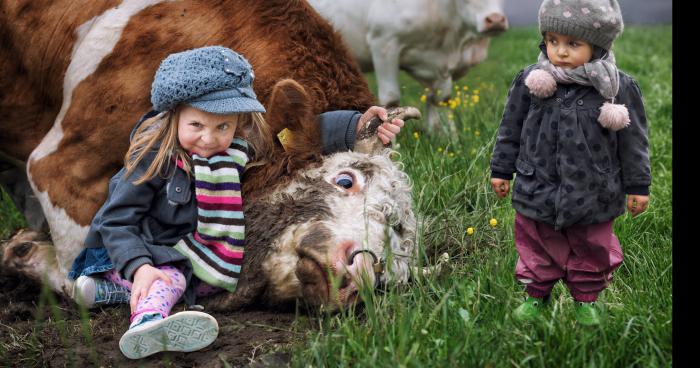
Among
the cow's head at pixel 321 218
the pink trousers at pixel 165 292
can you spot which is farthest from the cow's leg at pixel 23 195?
the cow's head at pixel 321 218

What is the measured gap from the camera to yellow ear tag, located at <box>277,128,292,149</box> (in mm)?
3410

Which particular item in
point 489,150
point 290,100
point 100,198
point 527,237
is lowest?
point 489,150

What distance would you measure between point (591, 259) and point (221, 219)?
55.9 inches

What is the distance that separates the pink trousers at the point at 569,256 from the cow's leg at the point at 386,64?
13.3 feet

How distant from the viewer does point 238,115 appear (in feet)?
10.9

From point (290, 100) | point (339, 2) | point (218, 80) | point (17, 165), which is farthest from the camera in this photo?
point (339, 2)

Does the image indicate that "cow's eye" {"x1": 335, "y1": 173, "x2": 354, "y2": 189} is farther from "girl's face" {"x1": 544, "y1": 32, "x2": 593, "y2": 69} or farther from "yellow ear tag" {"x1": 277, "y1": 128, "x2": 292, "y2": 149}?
"girl's face" {"x1": 544, "y1": 32, "x2": 593, "y2": 69}

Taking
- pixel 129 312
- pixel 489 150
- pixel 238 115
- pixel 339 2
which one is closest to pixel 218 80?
pixel 238 115

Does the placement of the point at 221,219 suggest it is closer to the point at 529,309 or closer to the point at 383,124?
the point at 383,124

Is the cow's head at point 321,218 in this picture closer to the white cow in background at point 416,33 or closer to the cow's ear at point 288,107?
the cow's ear at point 288,107

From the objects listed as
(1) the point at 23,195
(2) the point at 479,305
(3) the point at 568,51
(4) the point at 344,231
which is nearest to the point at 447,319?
(2) the point at 479,305

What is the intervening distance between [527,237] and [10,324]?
2.15 m

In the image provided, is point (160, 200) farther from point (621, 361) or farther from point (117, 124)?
point (621, 361)

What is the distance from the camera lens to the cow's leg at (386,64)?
6773 mm
